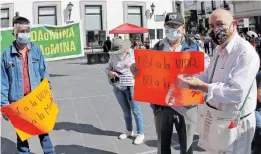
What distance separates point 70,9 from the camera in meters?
25.5

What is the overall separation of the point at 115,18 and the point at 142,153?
915 inches

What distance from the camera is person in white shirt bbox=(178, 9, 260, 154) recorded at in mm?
2324

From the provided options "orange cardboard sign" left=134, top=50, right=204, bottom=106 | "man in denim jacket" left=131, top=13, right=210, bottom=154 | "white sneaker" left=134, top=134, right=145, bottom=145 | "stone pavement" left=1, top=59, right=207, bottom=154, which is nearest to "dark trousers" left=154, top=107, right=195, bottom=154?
"man in denim jacket" left=131, top=13, right=210, bottom=154

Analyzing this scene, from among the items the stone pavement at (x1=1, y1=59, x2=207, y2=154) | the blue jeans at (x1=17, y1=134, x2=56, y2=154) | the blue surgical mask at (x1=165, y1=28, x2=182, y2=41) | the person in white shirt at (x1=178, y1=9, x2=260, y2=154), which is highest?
the blue surgical mask at (x1=165, y1=28, x2=182, y2=41)

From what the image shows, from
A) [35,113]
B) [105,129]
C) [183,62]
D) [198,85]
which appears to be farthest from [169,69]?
[105,129]

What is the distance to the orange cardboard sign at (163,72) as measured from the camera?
3.04 metres

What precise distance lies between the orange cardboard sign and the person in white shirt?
0.46 meters

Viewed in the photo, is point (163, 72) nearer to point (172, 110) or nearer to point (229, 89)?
point (172, 110)

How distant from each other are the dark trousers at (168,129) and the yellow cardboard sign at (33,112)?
1333 millimetres

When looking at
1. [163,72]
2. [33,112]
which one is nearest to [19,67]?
[33,112]

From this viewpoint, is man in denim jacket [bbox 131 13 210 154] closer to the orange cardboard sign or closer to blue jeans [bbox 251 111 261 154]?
the orange cardboard sign

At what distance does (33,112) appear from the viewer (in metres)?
3.92

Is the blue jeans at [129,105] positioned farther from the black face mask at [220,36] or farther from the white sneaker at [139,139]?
the black face mask at [220,36]

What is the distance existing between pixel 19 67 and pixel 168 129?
73.7 inches
